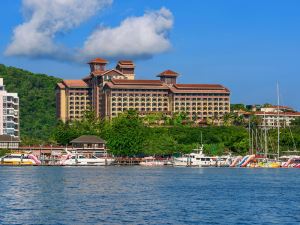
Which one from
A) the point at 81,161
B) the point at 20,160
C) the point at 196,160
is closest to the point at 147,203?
the point at 196,160

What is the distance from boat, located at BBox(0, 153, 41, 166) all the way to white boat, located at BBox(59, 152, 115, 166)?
6.36 meters

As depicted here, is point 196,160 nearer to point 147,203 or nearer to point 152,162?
point 152,162

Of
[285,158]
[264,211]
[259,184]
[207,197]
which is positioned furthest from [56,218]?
[285,158]

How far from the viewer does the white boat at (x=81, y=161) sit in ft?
609

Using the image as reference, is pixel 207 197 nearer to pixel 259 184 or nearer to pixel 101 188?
pixel 101 188

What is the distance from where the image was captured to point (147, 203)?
2975 inches

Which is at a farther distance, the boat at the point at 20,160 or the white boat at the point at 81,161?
the boat at the point at 20,160

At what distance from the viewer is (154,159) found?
19288 cm

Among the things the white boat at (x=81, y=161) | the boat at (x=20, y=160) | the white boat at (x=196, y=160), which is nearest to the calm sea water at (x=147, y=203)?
the white boat at (x=196, y=160)

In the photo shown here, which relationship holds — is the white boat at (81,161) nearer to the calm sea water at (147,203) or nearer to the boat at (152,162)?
the boat at (152,162)

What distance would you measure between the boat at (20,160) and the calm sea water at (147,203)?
79739 mm

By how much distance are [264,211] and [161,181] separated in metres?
44.3

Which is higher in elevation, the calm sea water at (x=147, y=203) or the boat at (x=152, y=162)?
the boat at (x=152, y=162)

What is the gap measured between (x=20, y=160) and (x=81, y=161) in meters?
14.3
